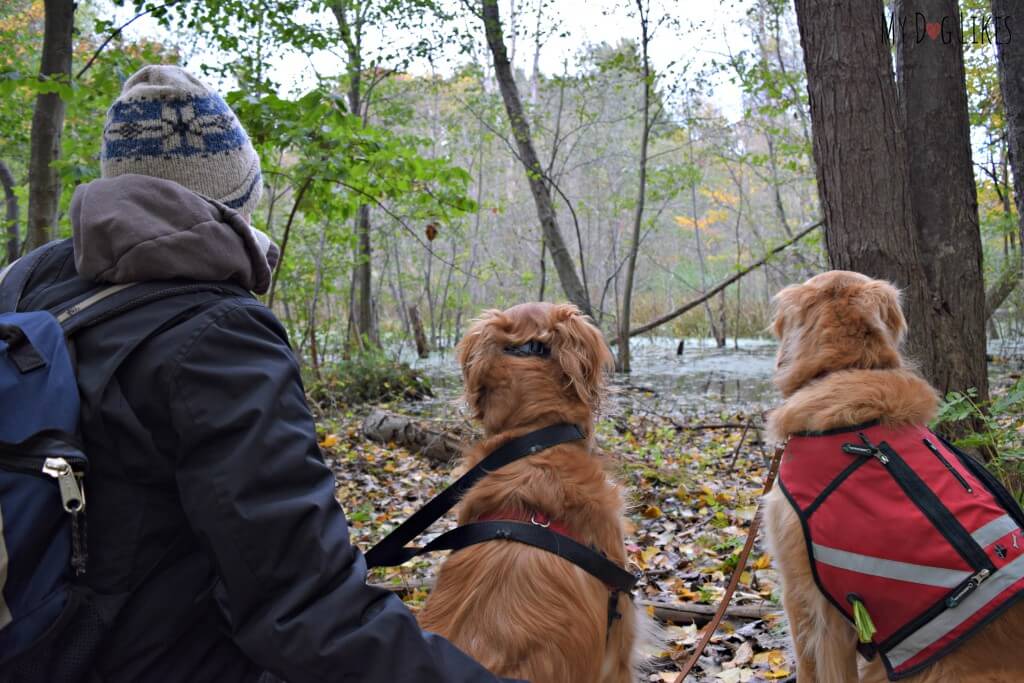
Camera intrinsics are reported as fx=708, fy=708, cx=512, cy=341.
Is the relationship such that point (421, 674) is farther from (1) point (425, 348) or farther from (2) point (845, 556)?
(1) point (425, 348)

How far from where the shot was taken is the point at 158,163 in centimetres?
161

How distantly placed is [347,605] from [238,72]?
11.6 m

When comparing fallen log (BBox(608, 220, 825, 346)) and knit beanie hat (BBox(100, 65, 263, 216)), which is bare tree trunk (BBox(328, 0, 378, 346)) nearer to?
fallen log (BBox(608, 220, 825, 346))

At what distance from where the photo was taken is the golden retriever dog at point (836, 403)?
7.54 feet

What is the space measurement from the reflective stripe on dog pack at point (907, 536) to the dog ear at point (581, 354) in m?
0.88

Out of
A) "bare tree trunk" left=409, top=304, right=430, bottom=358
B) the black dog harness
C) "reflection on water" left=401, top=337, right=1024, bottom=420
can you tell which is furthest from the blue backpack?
"bare tree trunk" left=409, top=304, right=430, bottom=358

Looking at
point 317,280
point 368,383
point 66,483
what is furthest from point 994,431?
point 317,280

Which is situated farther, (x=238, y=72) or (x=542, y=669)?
(x=238, y=72)

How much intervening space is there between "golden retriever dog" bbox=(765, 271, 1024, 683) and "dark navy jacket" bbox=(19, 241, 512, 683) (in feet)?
6.14

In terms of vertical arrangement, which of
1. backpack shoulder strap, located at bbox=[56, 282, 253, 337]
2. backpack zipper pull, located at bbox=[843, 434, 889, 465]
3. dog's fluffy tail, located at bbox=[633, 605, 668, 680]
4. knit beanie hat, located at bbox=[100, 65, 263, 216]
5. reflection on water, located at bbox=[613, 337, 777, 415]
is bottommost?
reflection on water, located at bbox=[613, 337, 777, 415]

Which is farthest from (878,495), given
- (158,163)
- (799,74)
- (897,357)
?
(799,74)

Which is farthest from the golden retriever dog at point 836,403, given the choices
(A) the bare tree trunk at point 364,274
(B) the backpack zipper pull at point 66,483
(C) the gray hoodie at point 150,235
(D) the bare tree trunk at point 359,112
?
(A) the bare tree trunk at point 364,274

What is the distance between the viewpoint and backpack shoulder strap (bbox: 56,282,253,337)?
134 centimetres

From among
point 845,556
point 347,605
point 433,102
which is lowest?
point 845,556
